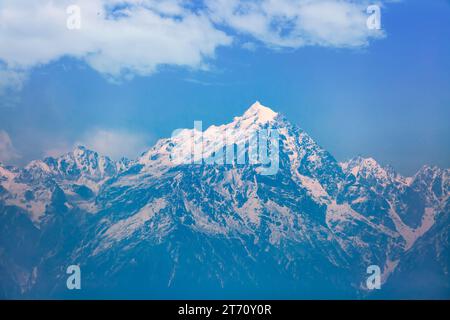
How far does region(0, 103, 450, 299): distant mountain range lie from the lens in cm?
5394

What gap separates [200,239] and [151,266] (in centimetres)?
3460

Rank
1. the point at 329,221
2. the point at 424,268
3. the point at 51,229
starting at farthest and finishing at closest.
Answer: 1. the point at 329,221
2. the point at 51,229
3. the point at 424,268

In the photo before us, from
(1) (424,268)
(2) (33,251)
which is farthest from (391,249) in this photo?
(2) (33,251)

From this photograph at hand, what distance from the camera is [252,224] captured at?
90.5 meters

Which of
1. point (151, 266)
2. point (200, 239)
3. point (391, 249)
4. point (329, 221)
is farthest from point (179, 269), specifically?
point (200, 239)

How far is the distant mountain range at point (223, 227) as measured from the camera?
5394 cm

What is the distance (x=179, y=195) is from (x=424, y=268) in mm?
54498

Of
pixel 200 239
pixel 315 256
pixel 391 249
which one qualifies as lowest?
pixel 391 249

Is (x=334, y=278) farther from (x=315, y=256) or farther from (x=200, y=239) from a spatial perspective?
(x=200, y=239)

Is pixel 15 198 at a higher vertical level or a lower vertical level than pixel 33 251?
higher

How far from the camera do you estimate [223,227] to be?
367 ft

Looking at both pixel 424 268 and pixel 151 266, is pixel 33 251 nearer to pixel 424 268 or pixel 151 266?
pixel 151 266

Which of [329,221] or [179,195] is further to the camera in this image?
[179,195]

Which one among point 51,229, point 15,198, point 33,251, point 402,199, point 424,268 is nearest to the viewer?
point 424,268
